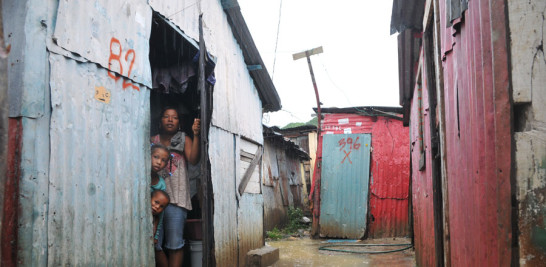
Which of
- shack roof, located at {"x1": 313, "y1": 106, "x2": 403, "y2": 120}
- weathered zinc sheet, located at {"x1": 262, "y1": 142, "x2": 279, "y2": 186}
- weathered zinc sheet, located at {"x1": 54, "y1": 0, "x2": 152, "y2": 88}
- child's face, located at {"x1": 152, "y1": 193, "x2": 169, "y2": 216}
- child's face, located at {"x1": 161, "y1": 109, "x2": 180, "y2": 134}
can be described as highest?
shack roof, located at {"x1": 313, "y1": 106, "x2": 403, "y2": 120}

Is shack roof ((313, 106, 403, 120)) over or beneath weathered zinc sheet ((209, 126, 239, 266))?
over

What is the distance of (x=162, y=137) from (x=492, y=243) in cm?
434

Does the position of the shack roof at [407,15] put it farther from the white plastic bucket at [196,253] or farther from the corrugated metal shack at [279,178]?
the corrugated metal shack at [279,178]

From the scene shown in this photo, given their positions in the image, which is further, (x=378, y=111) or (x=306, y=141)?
(x=306, y=141)

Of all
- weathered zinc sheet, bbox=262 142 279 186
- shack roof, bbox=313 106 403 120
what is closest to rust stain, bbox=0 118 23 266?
weathered zinc sheet, bbox=262 142 279 186

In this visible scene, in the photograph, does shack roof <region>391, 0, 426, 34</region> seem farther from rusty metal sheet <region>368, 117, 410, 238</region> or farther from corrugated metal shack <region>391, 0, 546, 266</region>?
rusty metal sheet <region>368, 117, 410, 238</region>

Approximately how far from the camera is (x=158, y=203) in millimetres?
4844

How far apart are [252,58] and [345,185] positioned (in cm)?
567

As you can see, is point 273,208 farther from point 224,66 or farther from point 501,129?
point 501,129

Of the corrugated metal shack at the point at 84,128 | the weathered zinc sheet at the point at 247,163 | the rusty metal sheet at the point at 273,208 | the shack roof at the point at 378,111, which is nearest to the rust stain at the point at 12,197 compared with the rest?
the corrugated metal shack at the point at 84,128

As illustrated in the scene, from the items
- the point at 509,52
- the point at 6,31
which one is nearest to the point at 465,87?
the point at 509,52

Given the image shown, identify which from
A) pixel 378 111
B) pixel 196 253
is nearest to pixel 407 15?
pixel 196 253

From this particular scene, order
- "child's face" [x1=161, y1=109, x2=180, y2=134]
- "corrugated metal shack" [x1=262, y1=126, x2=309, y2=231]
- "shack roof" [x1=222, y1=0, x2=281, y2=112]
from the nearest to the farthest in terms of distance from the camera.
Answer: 1. "child's face" [x1=161, y1=109, x2=180, y2=134]
2. "shack roof" [x1=222, y1=0, x2=281, y2=112]
3. "corrugated metal shack" [x1=262, y1=126, x2=309, y2=231]

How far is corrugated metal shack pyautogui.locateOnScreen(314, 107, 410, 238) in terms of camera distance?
1202 centimetres
